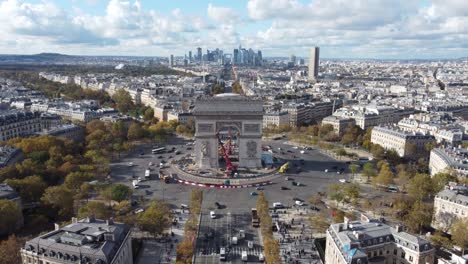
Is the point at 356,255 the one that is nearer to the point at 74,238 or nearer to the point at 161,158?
the point at 74,238

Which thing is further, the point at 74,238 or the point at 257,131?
the point at 257,131

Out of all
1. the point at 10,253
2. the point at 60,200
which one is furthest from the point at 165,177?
the point at 10,253

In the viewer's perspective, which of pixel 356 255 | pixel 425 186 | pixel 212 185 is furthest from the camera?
pixel 212 185

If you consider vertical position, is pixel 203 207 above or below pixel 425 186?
below

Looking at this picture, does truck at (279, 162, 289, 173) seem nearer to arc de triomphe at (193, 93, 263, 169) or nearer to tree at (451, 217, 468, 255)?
arc de triomphe at (193, 93, 263, 169)

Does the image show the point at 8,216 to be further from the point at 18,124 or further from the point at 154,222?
the point at 18,124

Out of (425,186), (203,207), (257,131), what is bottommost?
(203,207)

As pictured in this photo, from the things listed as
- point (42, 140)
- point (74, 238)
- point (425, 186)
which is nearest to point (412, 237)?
point (425, 186)

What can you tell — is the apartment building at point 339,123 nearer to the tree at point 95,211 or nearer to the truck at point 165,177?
the truck at point 165,177
